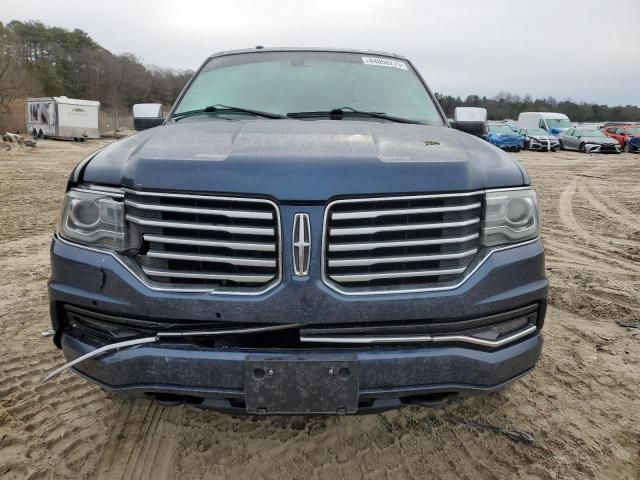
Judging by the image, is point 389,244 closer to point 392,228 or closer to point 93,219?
point 392,228

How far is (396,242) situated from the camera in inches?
78.3

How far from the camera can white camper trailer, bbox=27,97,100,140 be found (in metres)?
31.0

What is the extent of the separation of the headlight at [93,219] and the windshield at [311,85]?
1368mm

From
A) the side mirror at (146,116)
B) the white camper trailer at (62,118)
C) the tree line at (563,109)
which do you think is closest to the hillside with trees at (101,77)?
the tree line at (563,109)

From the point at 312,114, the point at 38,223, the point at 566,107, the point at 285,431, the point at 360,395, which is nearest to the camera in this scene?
the point at 360,395

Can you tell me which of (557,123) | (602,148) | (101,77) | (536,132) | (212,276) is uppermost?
(101,77)

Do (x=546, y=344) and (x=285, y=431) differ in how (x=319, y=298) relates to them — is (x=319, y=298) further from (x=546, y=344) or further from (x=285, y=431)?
(x=546, y=344)

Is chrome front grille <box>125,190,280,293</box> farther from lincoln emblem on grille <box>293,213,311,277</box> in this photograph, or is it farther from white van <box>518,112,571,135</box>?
white van <box>518,112,571,135</box>

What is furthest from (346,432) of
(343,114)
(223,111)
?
(223,111)

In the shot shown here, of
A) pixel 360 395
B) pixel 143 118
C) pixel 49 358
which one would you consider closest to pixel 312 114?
pixel 143 118

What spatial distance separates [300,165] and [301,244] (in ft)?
1.03

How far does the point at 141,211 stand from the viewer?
2027 millimetres

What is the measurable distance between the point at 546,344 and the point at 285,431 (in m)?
2.17

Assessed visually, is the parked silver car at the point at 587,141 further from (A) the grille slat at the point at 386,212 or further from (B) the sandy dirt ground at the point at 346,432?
(A) the grille slat at the point at 386,212
